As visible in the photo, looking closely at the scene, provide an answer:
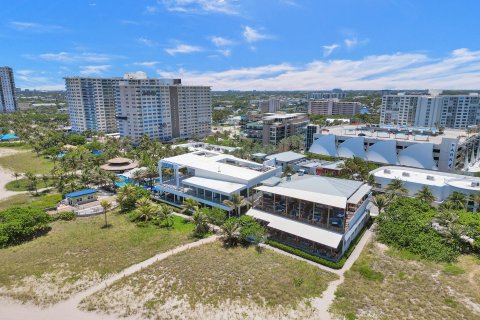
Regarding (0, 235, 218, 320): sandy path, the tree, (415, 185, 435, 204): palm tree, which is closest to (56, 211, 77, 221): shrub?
(0, 235, 218, 320): sandy path

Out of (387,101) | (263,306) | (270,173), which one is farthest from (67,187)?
(387,101)

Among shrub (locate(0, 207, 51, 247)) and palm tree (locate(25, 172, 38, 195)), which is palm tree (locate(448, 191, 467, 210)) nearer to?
shrub (locate(0, 207, 51, 247))

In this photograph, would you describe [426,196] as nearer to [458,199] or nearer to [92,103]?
[458,199]

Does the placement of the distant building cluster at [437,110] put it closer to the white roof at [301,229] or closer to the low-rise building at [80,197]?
the white roof at [301,229]


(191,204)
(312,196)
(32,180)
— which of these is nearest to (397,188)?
(312,196)

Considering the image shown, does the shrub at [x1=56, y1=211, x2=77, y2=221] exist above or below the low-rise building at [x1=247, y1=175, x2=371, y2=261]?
below

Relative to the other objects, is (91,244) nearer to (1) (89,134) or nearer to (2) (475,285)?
(2) (475,285)

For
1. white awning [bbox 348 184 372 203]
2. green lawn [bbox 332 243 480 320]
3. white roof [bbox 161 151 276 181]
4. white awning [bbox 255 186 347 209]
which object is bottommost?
green lawn [bbox 332 243 480 320]
